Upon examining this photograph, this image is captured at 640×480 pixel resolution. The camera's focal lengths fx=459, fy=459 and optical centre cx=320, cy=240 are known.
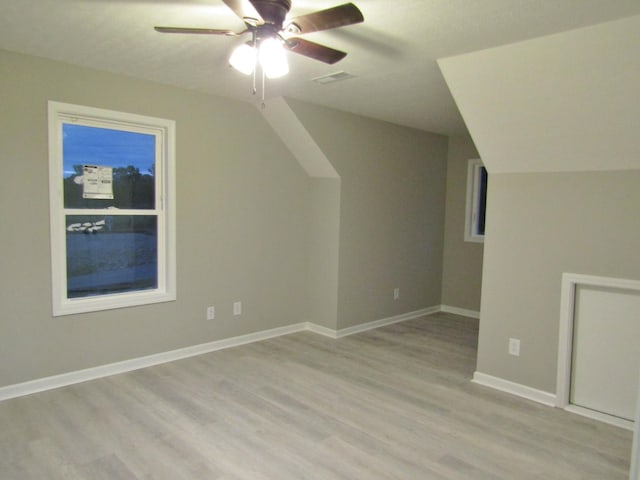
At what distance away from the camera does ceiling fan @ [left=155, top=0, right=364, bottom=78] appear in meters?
1.99

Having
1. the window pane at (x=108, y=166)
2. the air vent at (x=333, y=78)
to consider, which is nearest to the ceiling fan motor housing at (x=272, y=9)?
the air vent at (x=333, y=78)

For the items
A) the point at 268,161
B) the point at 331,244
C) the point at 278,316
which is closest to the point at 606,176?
the point at 331,244

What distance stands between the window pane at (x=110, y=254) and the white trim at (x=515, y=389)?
286 centimetres

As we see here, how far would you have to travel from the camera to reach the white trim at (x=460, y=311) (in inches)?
232

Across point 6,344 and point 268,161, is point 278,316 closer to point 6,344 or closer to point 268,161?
point 268,161

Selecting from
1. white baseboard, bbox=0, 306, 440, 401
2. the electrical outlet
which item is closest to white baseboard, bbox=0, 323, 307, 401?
white baseboard, bbox=0, 306, 440, 401

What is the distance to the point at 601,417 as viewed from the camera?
312 centimetres

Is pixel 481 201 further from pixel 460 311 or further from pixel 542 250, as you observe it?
pixel 542 250

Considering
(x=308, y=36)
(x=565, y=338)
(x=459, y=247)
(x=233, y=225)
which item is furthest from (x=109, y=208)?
(x=459, y=247)

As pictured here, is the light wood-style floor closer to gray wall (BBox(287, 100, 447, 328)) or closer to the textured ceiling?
gray wall (BBox(287, 100, 447, 328))

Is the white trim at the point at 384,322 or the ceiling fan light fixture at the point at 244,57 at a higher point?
the ceiling fan light fixture at the point at 244,57

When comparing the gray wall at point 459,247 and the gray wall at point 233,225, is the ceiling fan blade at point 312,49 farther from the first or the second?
the gray wall at point 459,247

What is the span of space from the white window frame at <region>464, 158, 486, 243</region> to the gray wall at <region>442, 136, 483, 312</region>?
0.05m

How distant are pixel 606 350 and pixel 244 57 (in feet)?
9.91
